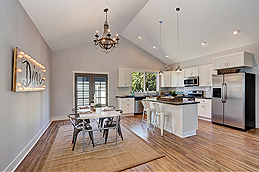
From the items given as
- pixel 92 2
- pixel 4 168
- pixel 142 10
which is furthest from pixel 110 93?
pixel 4 168

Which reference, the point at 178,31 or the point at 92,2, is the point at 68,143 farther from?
the point at 178,31

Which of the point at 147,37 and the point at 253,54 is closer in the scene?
the point at 253,54

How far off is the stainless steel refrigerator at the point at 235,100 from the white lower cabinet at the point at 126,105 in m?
3.33

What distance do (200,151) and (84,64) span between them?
5.19m

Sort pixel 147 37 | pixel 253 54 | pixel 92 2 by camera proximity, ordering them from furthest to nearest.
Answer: pixel 147 37 → pixel 253 54 → pixel 92 2

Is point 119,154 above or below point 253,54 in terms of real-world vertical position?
below

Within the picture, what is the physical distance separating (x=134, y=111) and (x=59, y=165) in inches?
174

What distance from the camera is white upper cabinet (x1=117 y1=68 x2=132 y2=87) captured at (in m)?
6.44

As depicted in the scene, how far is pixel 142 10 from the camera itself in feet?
15.7

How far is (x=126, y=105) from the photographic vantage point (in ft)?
20.7

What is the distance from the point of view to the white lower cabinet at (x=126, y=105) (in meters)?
6.22

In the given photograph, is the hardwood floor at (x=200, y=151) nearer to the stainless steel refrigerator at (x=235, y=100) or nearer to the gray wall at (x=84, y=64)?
the stainless steel refrigerator at (x=235, y=100)

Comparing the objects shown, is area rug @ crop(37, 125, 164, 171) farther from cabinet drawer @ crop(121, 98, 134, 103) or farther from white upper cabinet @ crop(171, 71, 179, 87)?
white upper cabinet @ crop(171, 71, 179, 87)

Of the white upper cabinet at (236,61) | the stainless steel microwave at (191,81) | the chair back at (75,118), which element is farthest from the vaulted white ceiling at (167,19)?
the chair back at (75,118)
